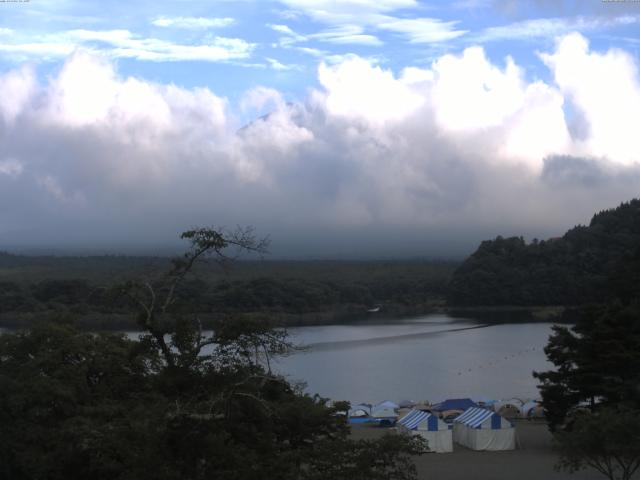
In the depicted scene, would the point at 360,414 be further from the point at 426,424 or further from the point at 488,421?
the point at 488,421

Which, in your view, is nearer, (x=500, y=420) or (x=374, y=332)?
(x=500, y=420)

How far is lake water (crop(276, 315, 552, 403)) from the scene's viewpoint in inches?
1123

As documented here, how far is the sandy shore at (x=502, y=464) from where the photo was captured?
14500 millimetres

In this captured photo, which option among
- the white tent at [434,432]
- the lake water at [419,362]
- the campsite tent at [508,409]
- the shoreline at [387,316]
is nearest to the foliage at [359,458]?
the white tent at [434,432]

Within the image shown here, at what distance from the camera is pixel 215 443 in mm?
6980

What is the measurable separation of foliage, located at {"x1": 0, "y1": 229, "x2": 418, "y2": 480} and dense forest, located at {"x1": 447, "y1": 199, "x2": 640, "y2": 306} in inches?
2094

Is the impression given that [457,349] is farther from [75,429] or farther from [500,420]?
[75,429]

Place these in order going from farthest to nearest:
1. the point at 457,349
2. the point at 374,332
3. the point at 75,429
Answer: the point at 374,332
the point at 457,349
the point at 75,429

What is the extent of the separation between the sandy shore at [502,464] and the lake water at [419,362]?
20.0 ft

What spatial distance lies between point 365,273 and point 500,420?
69585 mm

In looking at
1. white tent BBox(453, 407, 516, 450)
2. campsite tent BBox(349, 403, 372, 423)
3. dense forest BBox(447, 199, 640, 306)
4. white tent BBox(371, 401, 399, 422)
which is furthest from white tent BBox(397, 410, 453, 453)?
dense forest BBox(447, 199, 640, 306)

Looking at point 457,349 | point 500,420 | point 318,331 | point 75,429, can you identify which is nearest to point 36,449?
point 75,429

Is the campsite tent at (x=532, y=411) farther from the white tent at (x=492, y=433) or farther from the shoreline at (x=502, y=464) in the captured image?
the white tent at (x=492, y=433)

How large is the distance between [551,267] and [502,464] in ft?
174
